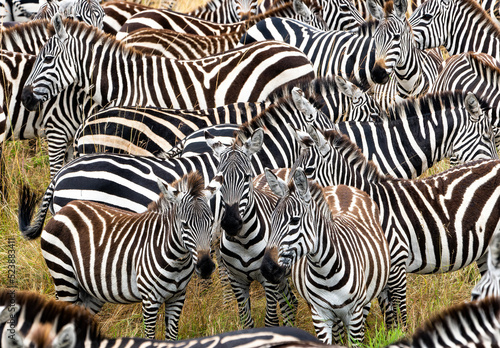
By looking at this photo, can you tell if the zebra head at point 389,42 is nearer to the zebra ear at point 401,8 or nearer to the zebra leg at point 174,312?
the zebra ear at point 401,8

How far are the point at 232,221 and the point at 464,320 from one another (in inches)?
102

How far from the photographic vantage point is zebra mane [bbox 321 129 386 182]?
6.51m

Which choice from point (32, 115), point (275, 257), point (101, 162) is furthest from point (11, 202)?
point (275, 257)

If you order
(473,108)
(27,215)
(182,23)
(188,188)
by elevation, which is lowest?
(27,215)

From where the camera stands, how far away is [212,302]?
22.0 feet

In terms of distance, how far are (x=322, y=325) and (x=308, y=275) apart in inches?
15.5

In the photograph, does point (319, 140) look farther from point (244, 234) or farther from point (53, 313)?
point (53, 313)

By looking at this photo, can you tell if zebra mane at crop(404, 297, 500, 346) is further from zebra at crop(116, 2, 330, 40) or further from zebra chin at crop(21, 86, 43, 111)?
zebra at crop(116, 2, 330, 40)

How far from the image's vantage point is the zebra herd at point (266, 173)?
5.09 metres

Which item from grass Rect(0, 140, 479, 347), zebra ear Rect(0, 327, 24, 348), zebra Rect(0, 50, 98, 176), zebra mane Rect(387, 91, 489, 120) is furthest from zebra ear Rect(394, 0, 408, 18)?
zebra ear Rect(0, 327, 24, 348)

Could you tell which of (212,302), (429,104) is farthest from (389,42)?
(212,302)

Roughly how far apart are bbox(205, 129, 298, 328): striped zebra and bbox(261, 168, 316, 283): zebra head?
0.74 meters

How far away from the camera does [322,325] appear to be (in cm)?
522

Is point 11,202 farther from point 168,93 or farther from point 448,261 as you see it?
point 448,261
